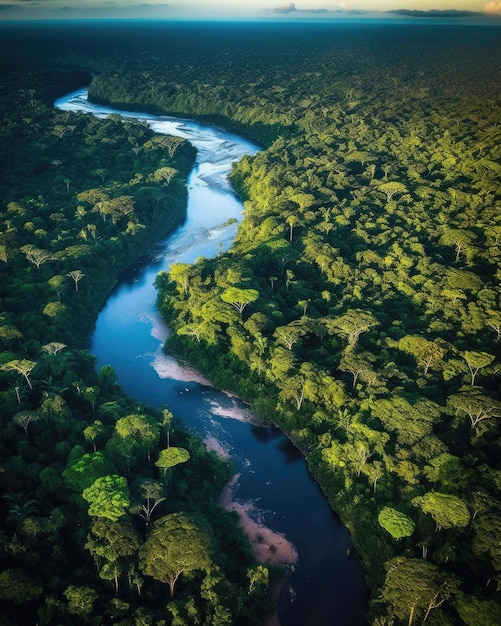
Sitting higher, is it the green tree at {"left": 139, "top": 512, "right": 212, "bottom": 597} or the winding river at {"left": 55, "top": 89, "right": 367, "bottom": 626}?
the green tree at {"left": 139, "top": 512, "right": 212, "bottom": 597}

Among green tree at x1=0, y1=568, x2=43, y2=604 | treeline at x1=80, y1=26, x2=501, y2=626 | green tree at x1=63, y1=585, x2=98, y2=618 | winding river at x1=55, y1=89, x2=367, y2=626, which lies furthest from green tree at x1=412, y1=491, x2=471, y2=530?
green tree at x1=0, y1=568, x2=43, y2=604

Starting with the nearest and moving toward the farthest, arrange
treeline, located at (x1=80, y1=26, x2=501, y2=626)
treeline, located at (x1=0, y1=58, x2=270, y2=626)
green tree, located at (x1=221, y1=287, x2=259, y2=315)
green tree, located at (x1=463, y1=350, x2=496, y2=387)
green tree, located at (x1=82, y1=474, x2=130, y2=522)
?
treeline, located at (x1=0, y1=58, x2=270, y2=626)
green tree, located at (x1=82, y1=474, x2=130, y2=522)
treeline, located at (x1=80, y1=26, x2=501, y2=626)
green tree, located at (x1=463, y1=350, x2=496, y2=387)
green tree, located at (x1=221, y1=287, x2=259, y2=315)

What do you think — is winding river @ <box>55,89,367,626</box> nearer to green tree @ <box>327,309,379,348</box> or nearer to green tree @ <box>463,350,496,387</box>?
green tree @ <box>327,309,379,348</box>

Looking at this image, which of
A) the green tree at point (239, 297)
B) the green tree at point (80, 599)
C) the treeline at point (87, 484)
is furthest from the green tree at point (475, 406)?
the green tree at point (80, 599)

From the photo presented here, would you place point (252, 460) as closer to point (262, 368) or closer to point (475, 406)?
point (262, 368)

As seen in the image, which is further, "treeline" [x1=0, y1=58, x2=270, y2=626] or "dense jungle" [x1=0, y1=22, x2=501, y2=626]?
"dense jungle" [x1=0, y1=22, x2=501, y2=626]

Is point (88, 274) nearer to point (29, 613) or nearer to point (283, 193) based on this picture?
point (283, 193)

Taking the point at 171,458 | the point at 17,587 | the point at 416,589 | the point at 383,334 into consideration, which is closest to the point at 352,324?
the point at 383,334

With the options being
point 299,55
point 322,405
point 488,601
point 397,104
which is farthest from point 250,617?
point 299,55

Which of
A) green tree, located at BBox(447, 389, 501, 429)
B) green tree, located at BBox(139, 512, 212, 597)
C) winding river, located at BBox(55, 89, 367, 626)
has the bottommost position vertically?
winding river, located at BBox(55, 89, 367, 626)
